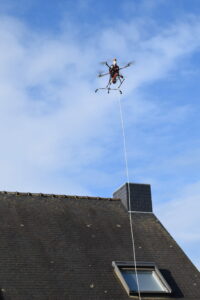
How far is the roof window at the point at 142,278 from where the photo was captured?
16969 mm

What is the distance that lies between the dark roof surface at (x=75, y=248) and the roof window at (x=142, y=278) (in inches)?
9.4

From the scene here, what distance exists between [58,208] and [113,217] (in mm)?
2051

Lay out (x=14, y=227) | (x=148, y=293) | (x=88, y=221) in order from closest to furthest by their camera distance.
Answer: (x=148, y=293) → (x=14, y=227) → (x=88, y=221)

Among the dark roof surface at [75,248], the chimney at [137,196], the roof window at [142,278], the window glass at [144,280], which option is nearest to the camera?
the dark roof surface at [75,248]

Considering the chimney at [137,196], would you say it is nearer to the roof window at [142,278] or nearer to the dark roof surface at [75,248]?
the dark roof surface at [75,248]

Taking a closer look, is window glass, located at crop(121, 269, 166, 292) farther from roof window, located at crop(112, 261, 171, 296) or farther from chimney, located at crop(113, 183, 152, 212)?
chimney, located at crop(113, 183, 152, 212)

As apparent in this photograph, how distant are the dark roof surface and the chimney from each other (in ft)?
0.93

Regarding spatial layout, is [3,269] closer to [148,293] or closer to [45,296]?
[45,296]

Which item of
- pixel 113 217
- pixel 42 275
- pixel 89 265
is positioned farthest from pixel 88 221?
pixel 42 275

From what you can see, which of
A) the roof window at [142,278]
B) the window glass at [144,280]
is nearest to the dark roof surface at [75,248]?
the roof window at [142,278]

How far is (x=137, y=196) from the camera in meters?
21.4

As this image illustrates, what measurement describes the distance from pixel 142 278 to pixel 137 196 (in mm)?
4490

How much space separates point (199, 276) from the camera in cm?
1853

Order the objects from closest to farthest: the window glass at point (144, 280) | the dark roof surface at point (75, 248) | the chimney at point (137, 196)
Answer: the dark roof surface at point (75, 248)
the window glass at point (144, 280)
the chimney at point (137, 196)
